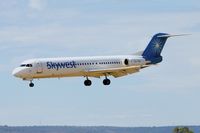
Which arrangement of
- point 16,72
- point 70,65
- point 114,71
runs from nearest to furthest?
point 16,72 → point 70,65 → point 114,71

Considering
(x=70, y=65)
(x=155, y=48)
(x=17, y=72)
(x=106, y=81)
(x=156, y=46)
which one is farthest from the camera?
(x=156, y=46)

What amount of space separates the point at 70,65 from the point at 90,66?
409cm

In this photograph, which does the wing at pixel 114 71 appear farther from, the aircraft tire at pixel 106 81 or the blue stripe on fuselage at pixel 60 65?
the blue stripe on fuselage at pixel 60 65

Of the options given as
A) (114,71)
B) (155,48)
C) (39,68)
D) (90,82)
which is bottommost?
(90,82)

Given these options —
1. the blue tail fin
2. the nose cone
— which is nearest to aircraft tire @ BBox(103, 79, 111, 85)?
the blue tail fin

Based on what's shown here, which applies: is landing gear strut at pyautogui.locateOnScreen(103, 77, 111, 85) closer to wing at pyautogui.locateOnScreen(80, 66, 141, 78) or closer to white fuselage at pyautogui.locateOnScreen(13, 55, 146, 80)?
wing at pyautogui.locateOnScreen(80, 66, 141, 78)

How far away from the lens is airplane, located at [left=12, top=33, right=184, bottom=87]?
130625 mm

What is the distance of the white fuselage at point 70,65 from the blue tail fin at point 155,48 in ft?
7.35

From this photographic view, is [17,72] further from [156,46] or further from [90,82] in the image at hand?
[156,46]


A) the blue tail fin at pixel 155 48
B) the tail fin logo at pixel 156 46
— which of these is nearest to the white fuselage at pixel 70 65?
the blue tail fin at pixel 155 48

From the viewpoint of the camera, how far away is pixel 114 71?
138 m

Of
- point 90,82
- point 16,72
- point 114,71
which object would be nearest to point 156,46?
point 114,71

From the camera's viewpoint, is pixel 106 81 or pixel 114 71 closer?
pixel 114 71

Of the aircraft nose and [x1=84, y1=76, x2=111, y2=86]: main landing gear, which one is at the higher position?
the aircraft nose
